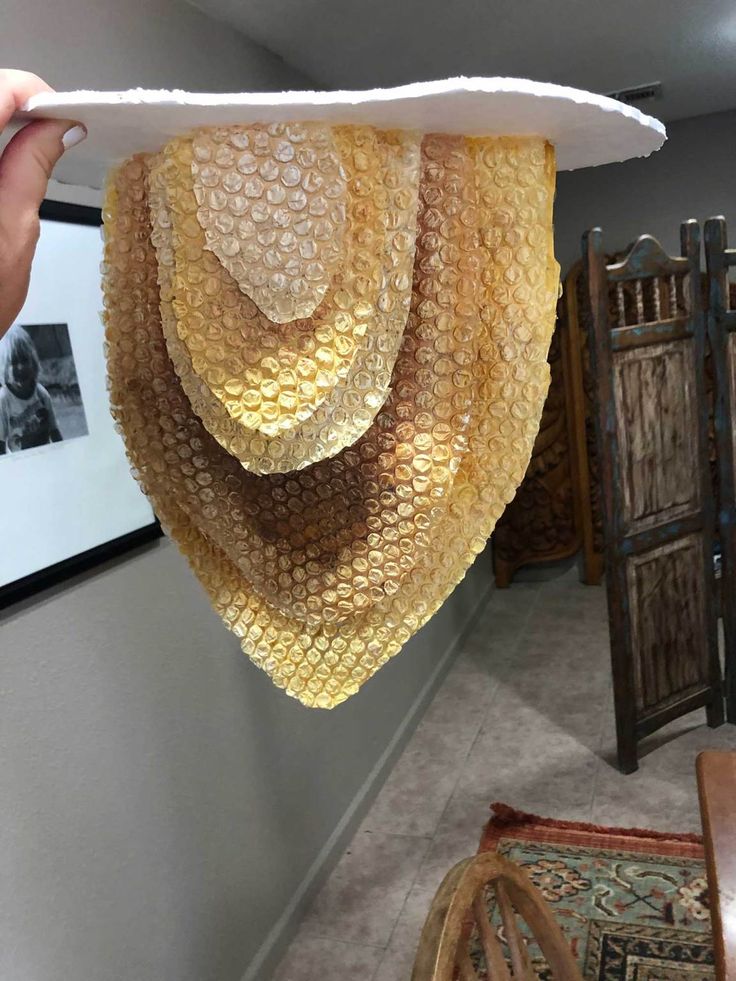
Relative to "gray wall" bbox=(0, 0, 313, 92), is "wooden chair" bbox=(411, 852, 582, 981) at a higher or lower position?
lower

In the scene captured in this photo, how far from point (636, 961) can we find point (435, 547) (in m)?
1.65

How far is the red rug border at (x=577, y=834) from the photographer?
2.11 metres

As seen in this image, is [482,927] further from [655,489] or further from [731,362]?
[731,362]

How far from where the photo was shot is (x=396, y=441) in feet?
1.90

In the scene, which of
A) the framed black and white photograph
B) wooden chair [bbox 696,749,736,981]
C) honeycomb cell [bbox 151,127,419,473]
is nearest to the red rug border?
wooden chair [bbox 696,749,736,981]

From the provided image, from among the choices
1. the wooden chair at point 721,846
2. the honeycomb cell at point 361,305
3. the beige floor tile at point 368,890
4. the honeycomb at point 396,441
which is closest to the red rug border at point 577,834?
the beige floor tile at point 368,890

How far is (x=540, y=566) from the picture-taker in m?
4.31

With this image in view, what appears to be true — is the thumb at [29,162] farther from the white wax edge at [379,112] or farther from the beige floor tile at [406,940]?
the beige floor tile at [406,940]

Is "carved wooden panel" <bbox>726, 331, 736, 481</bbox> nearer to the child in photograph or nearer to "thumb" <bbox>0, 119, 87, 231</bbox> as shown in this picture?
the child in photograph

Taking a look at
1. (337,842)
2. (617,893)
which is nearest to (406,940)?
(337,842)

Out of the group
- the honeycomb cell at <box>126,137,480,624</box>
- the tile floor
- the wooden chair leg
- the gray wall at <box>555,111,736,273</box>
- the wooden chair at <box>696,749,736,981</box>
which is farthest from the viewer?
the gray wall at <box>555,111,736,273</box>

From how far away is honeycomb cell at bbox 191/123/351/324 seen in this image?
51 centimetres

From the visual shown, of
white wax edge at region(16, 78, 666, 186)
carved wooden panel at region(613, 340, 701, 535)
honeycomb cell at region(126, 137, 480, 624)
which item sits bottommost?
carved wooden panel at region(613, 340, 701, 535)

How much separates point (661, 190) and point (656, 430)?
1973mm
